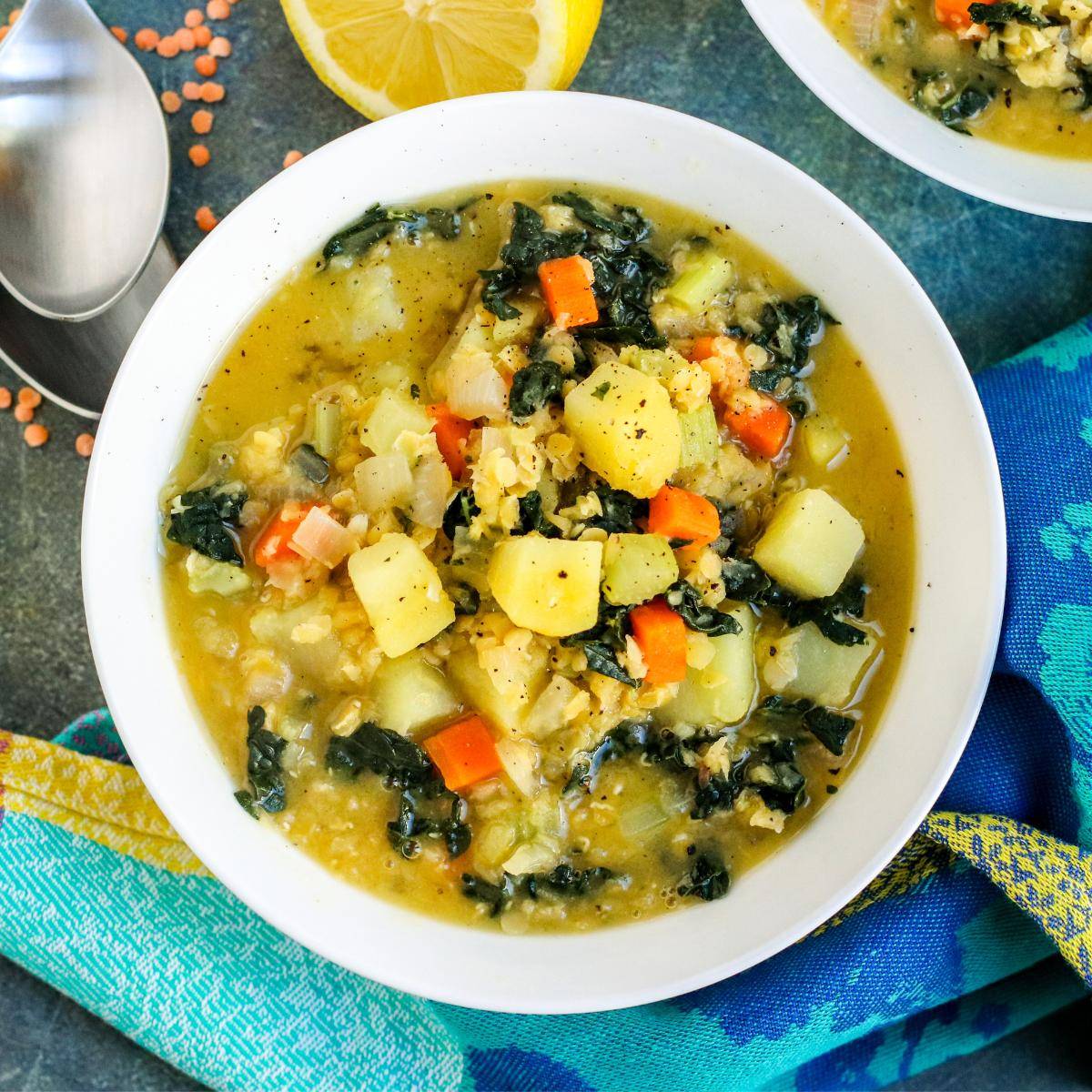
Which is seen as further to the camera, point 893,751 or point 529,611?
point 893,751

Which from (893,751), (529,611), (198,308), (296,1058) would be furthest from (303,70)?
(296,1058)

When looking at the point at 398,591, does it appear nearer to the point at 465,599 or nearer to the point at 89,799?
the point at 465,599

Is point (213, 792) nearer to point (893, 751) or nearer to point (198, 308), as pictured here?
point (198, 308)

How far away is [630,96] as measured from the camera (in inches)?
174

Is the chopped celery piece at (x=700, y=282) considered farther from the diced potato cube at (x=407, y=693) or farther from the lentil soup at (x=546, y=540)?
the diced potato cube at (x=407, y=693)

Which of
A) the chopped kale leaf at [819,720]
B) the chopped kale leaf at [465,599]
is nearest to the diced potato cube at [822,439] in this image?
the chopped kale leaf at [819,720]

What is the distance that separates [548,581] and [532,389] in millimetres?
555

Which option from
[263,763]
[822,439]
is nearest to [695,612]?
[822,439]

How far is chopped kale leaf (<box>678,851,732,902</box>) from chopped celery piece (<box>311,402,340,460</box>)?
1.65 metres

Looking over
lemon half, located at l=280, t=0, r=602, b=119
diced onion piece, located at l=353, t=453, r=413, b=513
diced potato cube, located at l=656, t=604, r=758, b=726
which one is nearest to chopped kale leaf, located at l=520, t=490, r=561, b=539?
diced onion piece, located at l=353, t=453, r=413, b=513

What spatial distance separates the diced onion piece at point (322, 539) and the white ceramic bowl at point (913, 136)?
86.0 inches

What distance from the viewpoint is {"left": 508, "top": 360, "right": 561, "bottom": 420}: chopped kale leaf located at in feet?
10.7

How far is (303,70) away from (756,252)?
1.96 meters

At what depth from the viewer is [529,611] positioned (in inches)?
124
